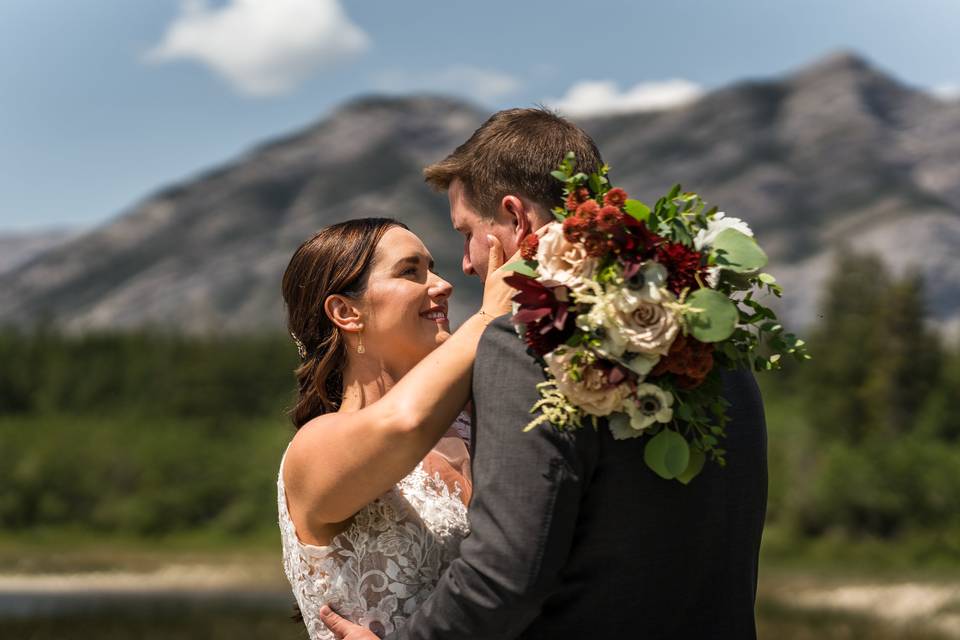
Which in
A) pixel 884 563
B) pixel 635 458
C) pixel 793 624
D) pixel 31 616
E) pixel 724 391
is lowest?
pixel 635 458

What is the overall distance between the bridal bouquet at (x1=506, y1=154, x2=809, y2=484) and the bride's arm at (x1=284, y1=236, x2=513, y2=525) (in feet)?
0.78

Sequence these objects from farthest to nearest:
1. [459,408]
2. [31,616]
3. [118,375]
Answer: [118,375] < [31,616] < [459,408]

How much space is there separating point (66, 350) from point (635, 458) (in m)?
75.3

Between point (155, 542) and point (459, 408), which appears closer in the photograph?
point (459, 408)

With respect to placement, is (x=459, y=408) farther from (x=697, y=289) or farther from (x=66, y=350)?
(x=66, y=350)

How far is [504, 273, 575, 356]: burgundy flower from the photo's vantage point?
295 centimetres

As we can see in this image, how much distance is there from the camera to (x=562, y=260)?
2961 millimetres

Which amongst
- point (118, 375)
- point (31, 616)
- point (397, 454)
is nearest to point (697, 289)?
point (397, 454)

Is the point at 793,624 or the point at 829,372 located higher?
the point at 829,372

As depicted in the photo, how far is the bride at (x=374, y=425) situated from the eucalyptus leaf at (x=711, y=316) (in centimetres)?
56

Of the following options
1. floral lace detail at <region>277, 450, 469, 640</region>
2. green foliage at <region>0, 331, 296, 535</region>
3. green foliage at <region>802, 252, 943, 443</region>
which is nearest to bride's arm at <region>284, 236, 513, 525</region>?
floral lace detail at <region>277, 450, 469, 640</region>

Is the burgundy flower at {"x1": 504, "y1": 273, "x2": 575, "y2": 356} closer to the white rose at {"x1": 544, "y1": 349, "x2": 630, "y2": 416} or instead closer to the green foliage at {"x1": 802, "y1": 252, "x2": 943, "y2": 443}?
the white rose at {"x1": 544, "y1": 349, "x2": 630, "y2": 416}

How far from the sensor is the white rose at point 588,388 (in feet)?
9.42

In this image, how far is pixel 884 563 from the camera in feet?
154
